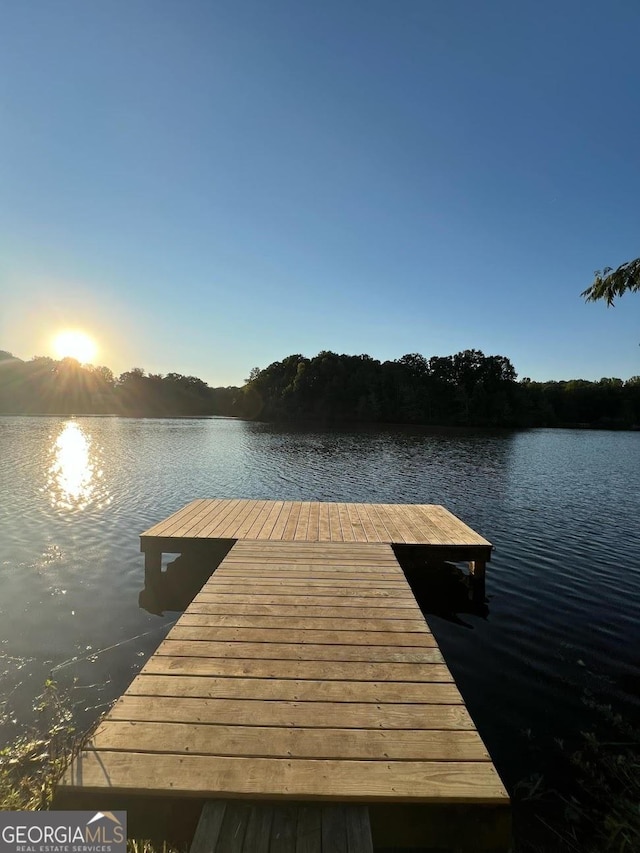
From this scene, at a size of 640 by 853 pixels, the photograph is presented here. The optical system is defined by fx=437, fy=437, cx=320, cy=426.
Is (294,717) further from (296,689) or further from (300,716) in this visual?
(296,689)

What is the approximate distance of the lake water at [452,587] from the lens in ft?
16.4

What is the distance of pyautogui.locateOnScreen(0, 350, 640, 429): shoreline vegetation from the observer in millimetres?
78125

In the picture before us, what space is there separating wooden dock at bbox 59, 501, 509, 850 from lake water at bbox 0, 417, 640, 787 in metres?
1.50

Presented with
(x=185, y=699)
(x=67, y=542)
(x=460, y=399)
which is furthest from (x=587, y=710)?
(x=460, y=399)

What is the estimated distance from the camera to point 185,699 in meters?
3.29

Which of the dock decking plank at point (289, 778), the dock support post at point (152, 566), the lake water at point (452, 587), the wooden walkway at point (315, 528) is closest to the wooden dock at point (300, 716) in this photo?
the dock decking plank at point (289, 778)

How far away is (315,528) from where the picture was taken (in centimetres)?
877

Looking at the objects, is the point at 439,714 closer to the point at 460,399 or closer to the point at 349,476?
the point at 349,476

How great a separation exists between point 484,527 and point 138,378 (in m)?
105

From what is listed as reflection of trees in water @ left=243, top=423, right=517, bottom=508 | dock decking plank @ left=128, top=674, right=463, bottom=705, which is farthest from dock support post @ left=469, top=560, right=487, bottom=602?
reflection of trees in water @ left=243, top=423, right=517, bottom=508

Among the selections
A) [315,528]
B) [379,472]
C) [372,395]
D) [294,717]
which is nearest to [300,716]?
[294,717]

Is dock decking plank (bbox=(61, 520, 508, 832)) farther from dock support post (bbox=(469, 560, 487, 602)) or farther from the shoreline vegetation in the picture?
the shoreline vegetation

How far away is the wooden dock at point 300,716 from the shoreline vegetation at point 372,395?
228 feet

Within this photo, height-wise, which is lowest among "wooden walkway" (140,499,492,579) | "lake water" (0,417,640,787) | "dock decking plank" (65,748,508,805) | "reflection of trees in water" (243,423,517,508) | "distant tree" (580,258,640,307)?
"lake water" (0,417,640,787)
